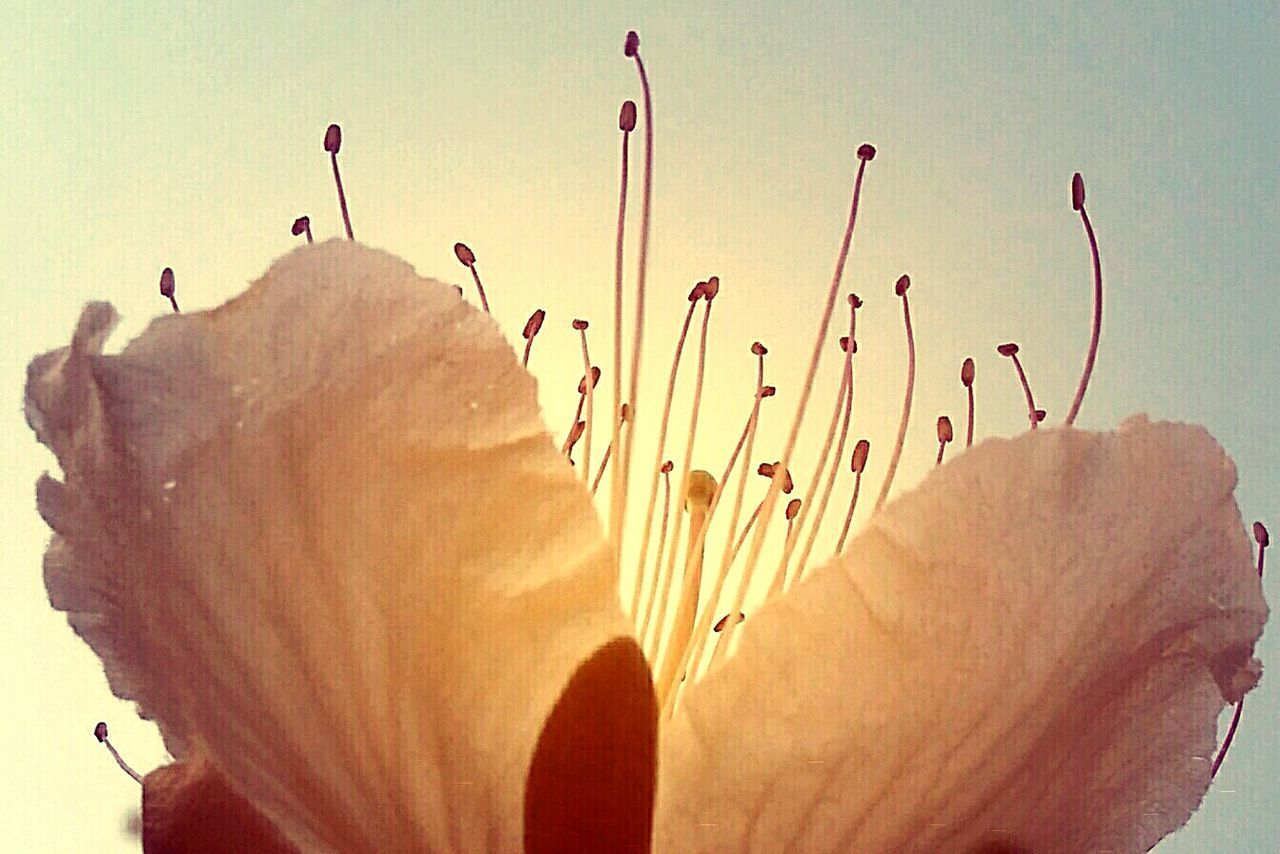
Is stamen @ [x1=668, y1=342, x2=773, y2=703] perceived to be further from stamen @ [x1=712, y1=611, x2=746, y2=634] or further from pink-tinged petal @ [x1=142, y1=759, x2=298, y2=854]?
pink-tinged petal @ [x1=142, y1=759, x2=298, y2=854]

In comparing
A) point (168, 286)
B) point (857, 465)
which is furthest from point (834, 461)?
point (168, 286)

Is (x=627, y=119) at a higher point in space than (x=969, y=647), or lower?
higher

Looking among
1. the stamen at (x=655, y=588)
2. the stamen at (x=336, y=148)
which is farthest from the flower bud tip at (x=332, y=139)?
the stamen at (x=655, y=588)

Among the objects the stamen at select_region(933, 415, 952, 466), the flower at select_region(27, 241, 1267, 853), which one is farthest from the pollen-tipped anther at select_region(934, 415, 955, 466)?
the flower at select_region(27, 241, 1267, 853)

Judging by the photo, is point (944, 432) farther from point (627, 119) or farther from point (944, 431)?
point (627, 119)

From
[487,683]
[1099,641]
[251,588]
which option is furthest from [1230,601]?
[251,588]

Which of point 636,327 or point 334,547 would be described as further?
point 636,327
